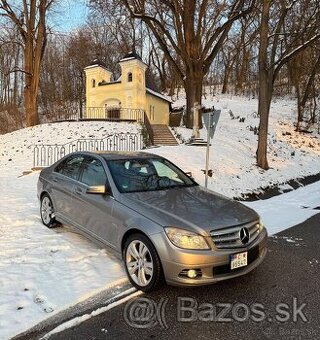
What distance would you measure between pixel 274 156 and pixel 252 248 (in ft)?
58.5

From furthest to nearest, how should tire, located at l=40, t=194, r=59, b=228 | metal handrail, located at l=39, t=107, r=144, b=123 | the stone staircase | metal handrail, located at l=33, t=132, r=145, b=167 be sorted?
metal handrail, located at l=39, t=107, r=144, b=123 → the stone staircase → metal handrail, located at l=33, t=132, r=145, b=167 → tire, located at l=40, t=194, r=59, b=228

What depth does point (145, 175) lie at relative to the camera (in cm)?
588

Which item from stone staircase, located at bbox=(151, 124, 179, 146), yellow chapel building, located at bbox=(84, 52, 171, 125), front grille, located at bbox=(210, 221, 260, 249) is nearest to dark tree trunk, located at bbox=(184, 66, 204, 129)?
stone staircase, located at bbox=(151, 124, 179, 146)

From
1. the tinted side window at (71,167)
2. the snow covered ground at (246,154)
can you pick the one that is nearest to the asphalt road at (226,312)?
the tinted side window at (71,167)

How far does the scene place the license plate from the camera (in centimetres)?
436

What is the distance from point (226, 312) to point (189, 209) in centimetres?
125

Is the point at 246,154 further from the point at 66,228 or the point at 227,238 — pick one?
the point at 227,238

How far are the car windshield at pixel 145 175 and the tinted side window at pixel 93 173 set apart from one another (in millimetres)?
171

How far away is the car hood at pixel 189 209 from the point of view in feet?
14.6

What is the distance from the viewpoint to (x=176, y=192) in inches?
216

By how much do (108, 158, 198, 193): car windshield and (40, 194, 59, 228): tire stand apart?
1.87 meters

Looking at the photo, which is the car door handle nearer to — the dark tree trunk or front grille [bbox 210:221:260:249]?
front grille [bbox 210:221:260:249]

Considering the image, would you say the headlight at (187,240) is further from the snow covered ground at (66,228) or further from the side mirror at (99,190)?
the side mirror at (99,190)

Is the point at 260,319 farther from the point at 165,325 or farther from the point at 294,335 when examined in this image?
the point at 165,325
